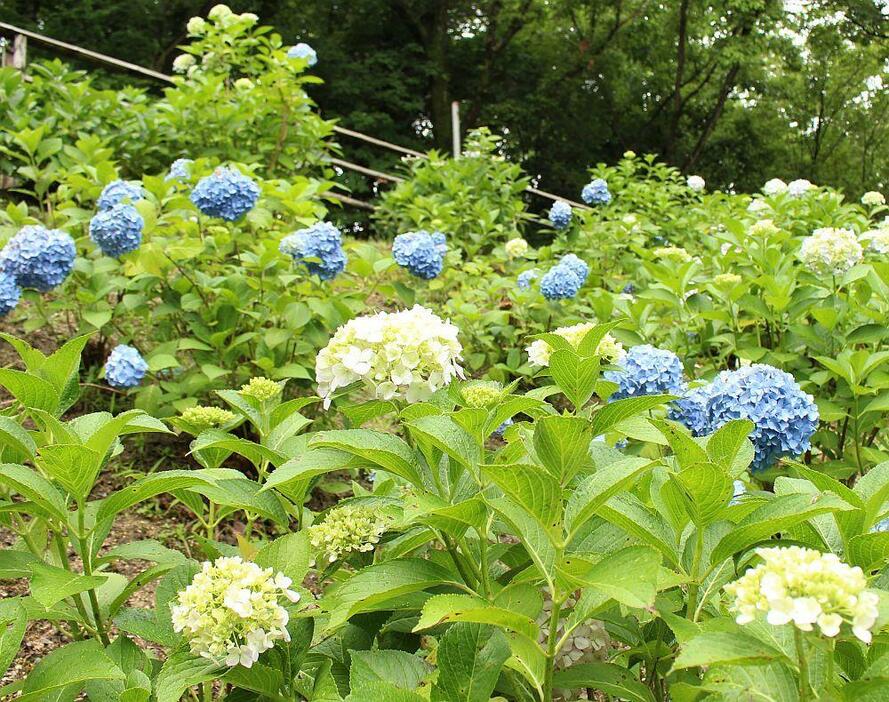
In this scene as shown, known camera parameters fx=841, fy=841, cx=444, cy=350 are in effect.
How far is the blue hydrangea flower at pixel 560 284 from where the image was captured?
3432 millimetres

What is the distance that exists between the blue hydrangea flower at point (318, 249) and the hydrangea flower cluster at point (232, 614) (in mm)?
2146

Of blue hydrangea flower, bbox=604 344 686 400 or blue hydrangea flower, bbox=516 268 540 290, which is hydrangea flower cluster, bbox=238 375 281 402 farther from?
blue hydrangea flower, bbox=516 268 540 290

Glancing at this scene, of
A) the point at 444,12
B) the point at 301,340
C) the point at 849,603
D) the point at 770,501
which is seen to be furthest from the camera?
the point at 444,12

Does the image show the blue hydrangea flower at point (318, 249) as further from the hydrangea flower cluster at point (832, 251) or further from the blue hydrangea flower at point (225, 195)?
the hydrangea flower cluster at point (832, 251)

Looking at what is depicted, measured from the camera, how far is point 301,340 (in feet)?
10.4

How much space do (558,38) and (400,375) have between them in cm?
1877

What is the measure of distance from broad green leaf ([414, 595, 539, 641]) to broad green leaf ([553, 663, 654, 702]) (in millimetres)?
168

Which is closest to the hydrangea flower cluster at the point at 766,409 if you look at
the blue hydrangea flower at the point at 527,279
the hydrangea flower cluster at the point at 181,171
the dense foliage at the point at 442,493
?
the dense foliage at the point at 442,493

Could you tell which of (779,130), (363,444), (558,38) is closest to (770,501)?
(363,444)

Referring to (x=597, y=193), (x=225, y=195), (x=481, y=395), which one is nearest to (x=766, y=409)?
(x=481, y=395)

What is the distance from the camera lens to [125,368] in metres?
2.82

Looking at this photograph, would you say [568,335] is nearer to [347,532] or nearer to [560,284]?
[347,532]

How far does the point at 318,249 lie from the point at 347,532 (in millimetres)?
2011

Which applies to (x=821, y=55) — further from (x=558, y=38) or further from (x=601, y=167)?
(x=601, y=167)
